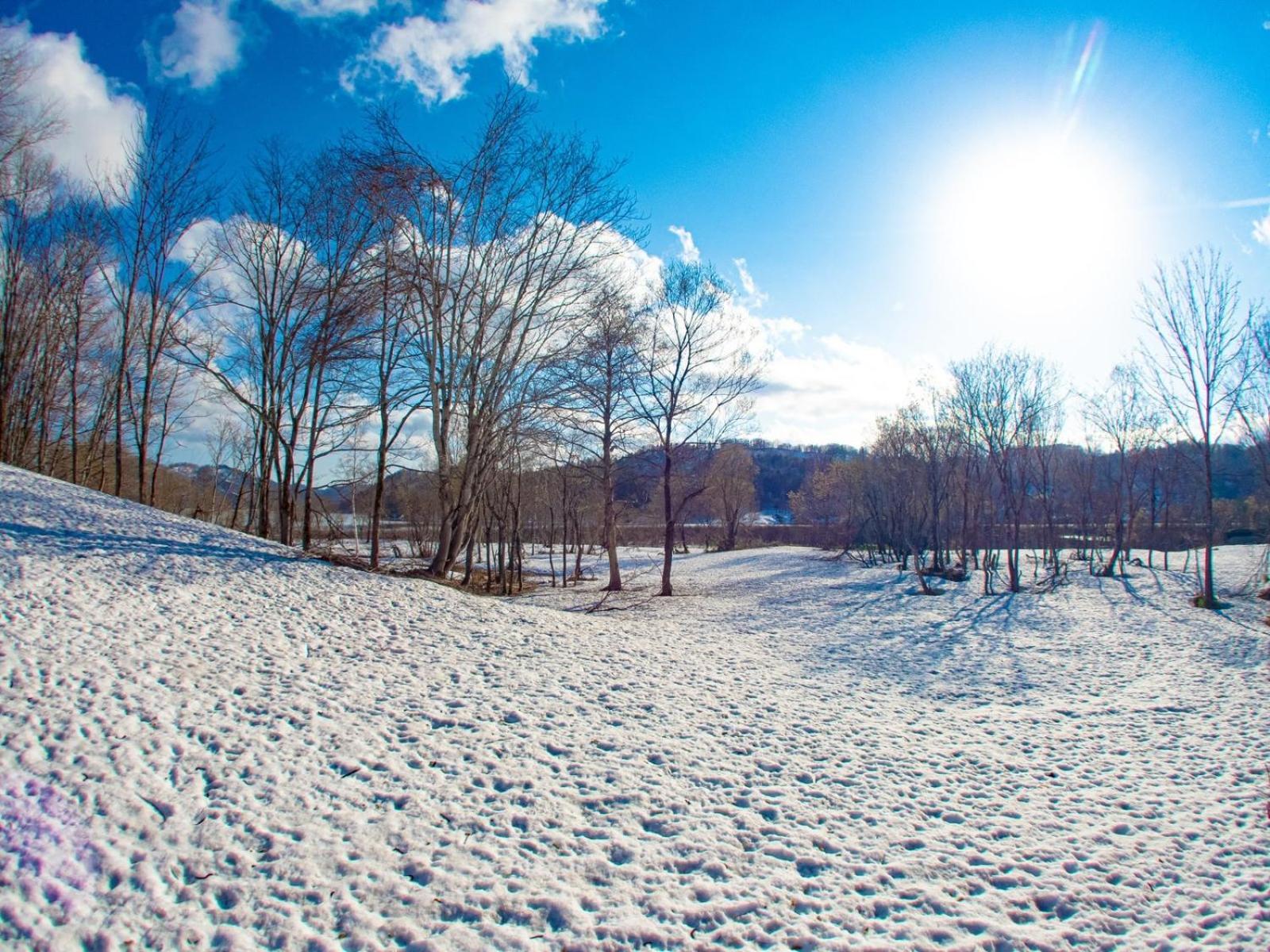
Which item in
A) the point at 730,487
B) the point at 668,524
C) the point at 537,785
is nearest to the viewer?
the point at 537,785

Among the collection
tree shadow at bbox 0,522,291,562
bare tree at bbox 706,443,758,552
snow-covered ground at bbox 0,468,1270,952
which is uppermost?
bare tree at bbox 706,443,758,552

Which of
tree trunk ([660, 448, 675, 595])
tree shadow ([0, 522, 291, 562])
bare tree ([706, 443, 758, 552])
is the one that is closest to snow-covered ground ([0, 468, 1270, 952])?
tree shadow ([0, 522, 291, 562])

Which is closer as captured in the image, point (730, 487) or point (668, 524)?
point (668, 524)

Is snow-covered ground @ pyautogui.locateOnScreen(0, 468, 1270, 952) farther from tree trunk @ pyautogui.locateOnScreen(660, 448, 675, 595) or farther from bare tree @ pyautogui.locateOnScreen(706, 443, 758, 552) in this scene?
bare tree @ pyautogui.locateOnScreen(706, 443, 758, 552)

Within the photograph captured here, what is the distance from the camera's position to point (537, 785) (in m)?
4.47

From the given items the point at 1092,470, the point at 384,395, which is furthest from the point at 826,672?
the point at 1092,470

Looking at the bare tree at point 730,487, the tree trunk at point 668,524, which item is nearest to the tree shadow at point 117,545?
the tree trunk at point 668,524

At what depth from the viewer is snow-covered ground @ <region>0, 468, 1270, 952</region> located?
3090 millimetres

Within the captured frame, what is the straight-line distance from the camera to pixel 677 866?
12.0 feet

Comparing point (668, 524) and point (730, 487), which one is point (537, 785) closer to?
point (668, 524)

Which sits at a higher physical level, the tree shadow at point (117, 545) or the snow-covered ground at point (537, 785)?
the tree shadow at point (117, 545)

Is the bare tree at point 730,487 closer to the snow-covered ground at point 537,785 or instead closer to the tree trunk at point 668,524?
the tree trunk at point 668,524

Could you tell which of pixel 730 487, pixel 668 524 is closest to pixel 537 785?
pixel 668 524

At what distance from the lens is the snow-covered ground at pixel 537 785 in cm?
309
